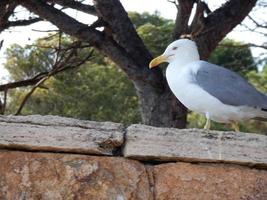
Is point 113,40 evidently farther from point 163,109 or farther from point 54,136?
point 54,136

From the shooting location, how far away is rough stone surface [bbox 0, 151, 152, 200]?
238 cm

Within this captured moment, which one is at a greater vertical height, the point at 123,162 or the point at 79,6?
the point at 79,6

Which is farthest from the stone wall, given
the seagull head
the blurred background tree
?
the blurred background tree

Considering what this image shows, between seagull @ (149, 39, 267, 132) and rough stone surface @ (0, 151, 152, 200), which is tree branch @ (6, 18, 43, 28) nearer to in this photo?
seagull @ (149, 39, 267, 132)

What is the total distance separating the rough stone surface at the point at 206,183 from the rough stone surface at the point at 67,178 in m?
0.08

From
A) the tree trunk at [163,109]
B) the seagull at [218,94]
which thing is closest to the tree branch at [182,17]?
the tree trunk at [163,109]

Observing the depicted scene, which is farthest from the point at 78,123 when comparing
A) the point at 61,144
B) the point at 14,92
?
the point at 14,92

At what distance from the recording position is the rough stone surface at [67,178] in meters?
2.38

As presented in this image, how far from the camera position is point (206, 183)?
8.14 ft

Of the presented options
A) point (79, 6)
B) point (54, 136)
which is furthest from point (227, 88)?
point (79, 6)

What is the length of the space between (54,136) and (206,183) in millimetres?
611

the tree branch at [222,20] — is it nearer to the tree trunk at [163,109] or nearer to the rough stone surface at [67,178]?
the tree trunk at [163,109]

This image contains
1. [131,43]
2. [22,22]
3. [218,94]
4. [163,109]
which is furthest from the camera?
[22,22]

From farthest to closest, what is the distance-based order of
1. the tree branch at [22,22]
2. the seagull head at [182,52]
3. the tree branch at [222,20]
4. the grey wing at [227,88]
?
1. the tree branch at [22,22]
2. the tree branch at [222,20]
3. the seagull head at [182,52]
4. the grey wing at [227,88]
